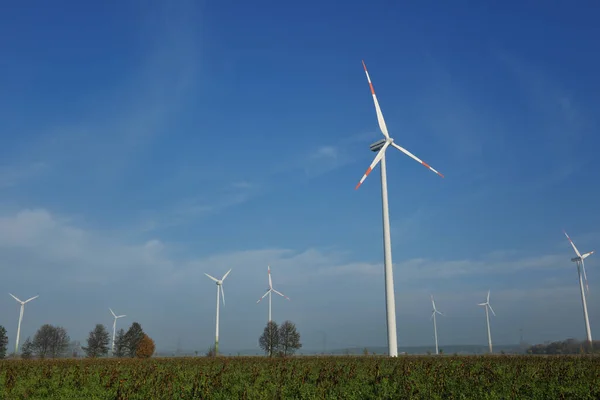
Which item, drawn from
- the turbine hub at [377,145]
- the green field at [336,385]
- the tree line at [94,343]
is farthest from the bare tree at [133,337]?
the green field at [336,385]

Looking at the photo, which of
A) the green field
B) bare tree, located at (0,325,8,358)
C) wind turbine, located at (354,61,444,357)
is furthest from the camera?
bare tree, located at (0,325,8,358)

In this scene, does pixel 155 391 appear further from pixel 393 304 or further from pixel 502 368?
pixel 393 304

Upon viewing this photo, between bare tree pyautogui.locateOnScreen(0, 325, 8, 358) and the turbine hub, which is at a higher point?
the turbine hub

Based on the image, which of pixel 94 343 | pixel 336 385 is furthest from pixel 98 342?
pixel 336 385

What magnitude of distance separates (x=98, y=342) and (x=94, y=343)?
3.38 ft

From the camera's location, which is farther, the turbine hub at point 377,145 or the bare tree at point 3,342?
the bare tree at point 3,342

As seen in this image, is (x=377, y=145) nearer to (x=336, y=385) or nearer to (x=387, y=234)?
(x=387, y=234)

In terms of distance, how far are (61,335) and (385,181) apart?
423ft

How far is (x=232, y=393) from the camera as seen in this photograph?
23703 millimetres

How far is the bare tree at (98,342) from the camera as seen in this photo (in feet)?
436

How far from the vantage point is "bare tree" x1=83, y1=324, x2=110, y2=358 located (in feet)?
436

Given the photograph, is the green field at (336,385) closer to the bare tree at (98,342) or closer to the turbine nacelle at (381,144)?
the turbine nacelle at (381,144)

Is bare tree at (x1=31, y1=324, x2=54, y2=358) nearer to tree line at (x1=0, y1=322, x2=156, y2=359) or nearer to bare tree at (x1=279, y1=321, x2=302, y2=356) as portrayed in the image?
tree line at (x1=0, y1=322, x2=156, y2=359)

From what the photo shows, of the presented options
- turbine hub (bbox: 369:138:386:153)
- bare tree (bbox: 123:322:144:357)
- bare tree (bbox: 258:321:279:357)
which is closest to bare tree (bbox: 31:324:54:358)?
bare tree (bbox: 123:322:144:357)
